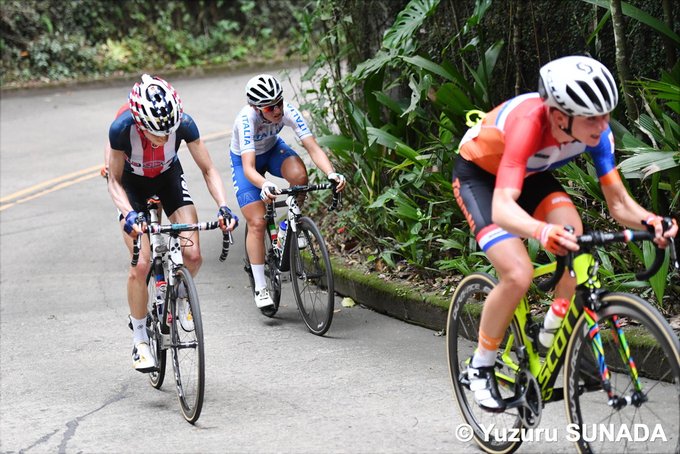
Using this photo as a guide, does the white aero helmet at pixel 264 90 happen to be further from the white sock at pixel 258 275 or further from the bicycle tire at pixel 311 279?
the white sock at pixel 258 275

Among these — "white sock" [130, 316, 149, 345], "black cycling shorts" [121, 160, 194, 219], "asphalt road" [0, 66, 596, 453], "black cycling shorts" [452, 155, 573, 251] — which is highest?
"black cycling shorts" [452, 155, 573, 251]

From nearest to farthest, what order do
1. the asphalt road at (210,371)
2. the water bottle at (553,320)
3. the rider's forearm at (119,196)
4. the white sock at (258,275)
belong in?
1. the water bottle at (553,320)
2. the asphalt road at (210,371)
3. the rider's forearm at (119,196)
4. the white sock at (258,275)

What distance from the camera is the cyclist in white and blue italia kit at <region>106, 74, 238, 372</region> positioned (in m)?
6.28

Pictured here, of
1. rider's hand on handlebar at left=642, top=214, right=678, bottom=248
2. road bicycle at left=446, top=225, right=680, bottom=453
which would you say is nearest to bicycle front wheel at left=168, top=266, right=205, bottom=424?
road bicycle at left=446, top=225, right=680, bottom=453

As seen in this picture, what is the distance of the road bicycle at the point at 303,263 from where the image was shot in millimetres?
7895

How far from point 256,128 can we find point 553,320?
13.5ft

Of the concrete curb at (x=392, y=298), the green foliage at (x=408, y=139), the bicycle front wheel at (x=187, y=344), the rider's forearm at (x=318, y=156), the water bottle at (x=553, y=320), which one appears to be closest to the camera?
the water bottle at (x=553, y=320)

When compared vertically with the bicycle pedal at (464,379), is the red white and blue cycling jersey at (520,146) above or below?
above

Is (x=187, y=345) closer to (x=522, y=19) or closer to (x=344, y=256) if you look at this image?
(x=344, y=256)

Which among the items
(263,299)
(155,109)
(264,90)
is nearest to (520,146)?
(155,109)

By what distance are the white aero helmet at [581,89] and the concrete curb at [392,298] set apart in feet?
10.8

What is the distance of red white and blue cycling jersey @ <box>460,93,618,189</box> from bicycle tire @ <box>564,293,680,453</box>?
74cm

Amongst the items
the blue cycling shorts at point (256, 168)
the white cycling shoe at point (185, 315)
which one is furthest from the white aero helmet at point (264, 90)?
the white cycling shoe at point (185, 315)

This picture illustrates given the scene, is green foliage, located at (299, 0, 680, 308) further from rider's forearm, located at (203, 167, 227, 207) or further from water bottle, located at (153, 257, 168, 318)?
water bottle, located at (153, 257, 168, 318)
